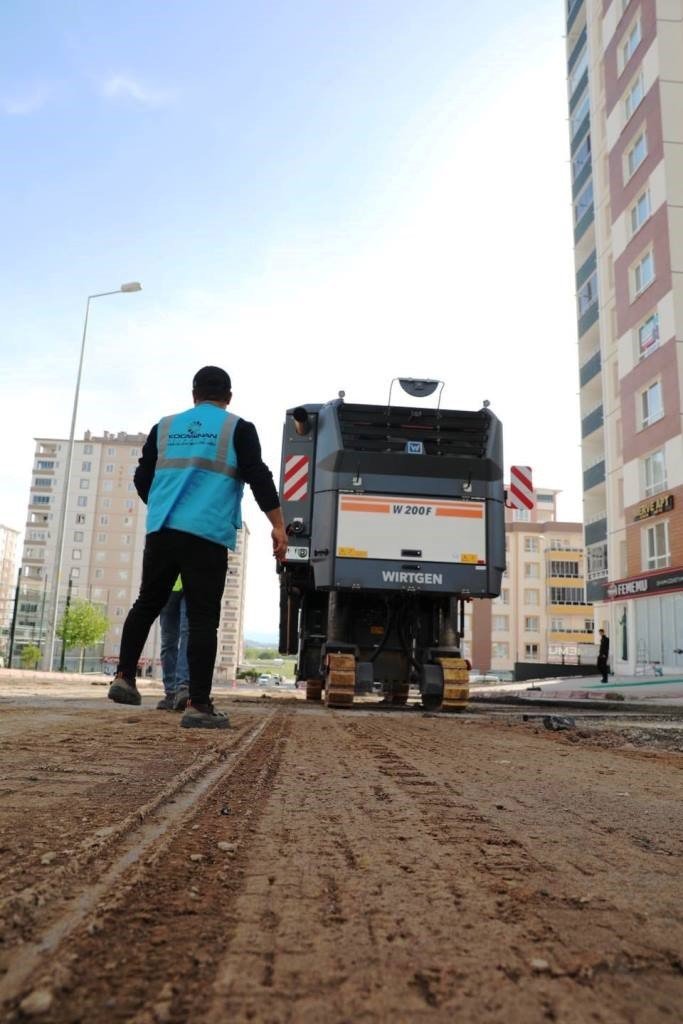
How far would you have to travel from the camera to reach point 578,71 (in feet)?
149

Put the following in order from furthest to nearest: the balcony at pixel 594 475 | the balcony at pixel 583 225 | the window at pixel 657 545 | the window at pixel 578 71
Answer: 1. the window at pixel 578 71
2. the balcony at pixel 583 225
3. the balcony at pixel 594 475
4. the window at pixel 657 545

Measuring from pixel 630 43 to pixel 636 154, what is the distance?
224 inches

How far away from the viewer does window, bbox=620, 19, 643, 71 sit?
108ft

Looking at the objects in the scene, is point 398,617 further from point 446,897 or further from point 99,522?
point 99,522

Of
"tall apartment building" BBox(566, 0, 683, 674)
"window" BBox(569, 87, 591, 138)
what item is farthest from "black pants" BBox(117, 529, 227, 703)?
"window" BBox(569, 87, 591, 138)

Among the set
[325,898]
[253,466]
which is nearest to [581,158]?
[253,466]

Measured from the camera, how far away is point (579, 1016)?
848mm

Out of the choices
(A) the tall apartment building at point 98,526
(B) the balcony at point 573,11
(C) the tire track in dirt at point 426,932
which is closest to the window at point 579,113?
(B) the balcony at point 573,11

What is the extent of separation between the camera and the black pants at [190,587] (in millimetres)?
4434

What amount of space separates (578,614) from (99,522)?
214 feet

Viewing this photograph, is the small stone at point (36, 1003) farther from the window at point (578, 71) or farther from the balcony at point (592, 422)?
the window at point (578, 71)

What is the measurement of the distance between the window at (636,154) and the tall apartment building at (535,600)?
5287 centimetres

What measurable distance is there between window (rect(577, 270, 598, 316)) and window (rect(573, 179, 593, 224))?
15.8 feet

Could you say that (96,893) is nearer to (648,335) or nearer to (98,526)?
(648,335)
